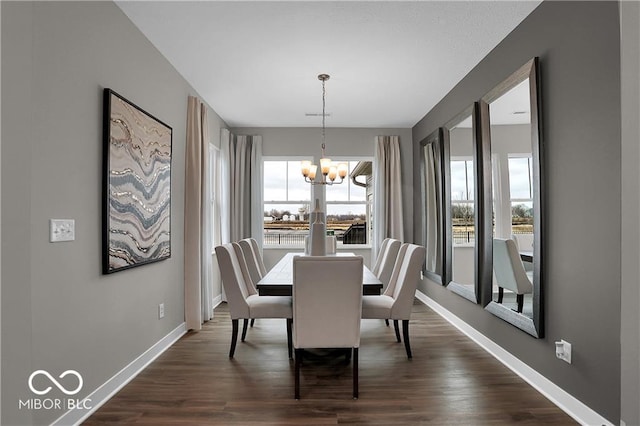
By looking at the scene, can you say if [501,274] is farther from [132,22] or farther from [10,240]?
[132,22]

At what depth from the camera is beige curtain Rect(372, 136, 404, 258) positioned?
6.09m

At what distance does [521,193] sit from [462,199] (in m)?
1.23

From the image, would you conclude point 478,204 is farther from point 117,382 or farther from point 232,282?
point 117,382

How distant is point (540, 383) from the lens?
266 centimetres

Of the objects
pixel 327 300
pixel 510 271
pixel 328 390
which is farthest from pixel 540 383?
pixel 327 300

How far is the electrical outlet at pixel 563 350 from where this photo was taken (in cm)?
238

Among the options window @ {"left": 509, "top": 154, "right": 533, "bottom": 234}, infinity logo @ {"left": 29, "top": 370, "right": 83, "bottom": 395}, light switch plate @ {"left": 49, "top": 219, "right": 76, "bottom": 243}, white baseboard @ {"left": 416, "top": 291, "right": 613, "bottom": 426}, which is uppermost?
window @ {"left": 509, "top": 154, "right": 533, "bottom": 234}

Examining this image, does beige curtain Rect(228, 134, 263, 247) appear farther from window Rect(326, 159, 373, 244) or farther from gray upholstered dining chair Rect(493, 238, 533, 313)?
gray upholstered dining chair Rect(493, 238, 533, 313)

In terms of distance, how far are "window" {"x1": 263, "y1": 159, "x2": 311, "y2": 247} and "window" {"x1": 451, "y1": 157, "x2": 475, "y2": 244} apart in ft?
8.61

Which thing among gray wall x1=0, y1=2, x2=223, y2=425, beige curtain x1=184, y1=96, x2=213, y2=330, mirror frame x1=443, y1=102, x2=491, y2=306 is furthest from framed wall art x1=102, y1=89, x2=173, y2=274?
mirror frame x1=443, y1=102, x2=491, y2=306

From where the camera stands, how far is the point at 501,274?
3250 millimetres

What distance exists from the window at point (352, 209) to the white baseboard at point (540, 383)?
2661 mm

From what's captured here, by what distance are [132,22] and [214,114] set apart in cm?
244

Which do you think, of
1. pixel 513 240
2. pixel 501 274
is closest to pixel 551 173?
pixel 513 240
